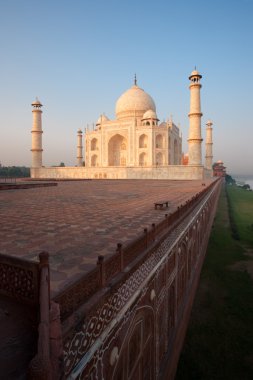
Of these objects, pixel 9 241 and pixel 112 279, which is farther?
pixel 9 241

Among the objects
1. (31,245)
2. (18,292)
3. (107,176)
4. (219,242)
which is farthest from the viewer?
(107,176)

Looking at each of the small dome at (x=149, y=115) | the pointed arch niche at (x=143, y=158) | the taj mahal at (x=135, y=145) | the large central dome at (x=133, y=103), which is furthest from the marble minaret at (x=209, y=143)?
the pointed arch niche at (x=143, y=158)

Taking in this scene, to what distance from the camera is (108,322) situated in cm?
226

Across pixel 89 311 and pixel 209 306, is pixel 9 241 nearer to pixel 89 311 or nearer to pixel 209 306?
pixel 89 311

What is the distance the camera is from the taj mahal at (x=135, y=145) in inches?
904

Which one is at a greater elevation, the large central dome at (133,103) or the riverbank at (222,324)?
the large central dome at (133,103)

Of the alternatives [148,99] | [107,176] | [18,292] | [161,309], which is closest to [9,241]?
[18,292]

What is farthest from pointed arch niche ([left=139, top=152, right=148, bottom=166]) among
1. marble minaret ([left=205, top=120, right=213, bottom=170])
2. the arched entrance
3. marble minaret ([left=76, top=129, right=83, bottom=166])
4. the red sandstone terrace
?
the red sandstone terrace

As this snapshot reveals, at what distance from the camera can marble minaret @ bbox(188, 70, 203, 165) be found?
74.3 ft

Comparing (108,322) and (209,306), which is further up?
(108,322)

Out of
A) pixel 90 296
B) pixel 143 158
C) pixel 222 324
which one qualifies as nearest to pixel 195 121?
pixel 143 158

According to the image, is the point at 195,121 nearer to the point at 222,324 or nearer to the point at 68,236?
the point at 222,324

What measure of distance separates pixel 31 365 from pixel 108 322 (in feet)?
3.90

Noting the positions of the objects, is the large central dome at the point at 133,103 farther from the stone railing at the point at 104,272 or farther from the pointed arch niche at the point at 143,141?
the stone railing at the point at 104,272
